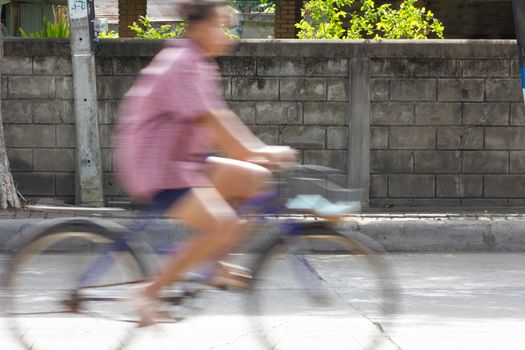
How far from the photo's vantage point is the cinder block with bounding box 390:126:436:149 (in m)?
11.4

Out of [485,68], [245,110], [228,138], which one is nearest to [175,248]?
[228,138]

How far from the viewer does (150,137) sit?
4730 millimetres

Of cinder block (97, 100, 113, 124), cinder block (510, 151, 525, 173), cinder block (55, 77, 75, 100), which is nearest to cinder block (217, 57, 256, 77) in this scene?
cinder block (97, 100, 113, 124)

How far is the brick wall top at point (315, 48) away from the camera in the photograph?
11.2 m

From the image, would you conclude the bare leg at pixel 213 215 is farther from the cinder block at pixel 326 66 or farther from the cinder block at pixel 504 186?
the cinder block at pixel 504 186

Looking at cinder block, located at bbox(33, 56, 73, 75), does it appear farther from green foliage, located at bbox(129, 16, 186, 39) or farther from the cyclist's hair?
the cyclist's hair

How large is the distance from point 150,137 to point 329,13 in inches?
319

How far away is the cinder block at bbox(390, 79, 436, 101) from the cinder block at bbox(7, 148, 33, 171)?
399 cm

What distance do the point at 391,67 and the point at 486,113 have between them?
1.16 m

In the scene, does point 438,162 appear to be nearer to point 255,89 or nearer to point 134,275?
point 255,89

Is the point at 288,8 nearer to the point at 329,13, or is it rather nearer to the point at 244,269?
the point at 329,13

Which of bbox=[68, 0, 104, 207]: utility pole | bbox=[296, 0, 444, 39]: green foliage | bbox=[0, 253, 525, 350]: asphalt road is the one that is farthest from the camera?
bbox=[296, 0, 444, 39]: green foliage

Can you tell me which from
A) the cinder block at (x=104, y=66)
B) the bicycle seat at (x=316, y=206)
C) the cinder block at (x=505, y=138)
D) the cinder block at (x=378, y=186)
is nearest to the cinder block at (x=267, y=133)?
the cinder block at (x=378, y=186)

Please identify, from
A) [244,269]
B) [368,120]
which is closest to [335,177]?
[368,120]
